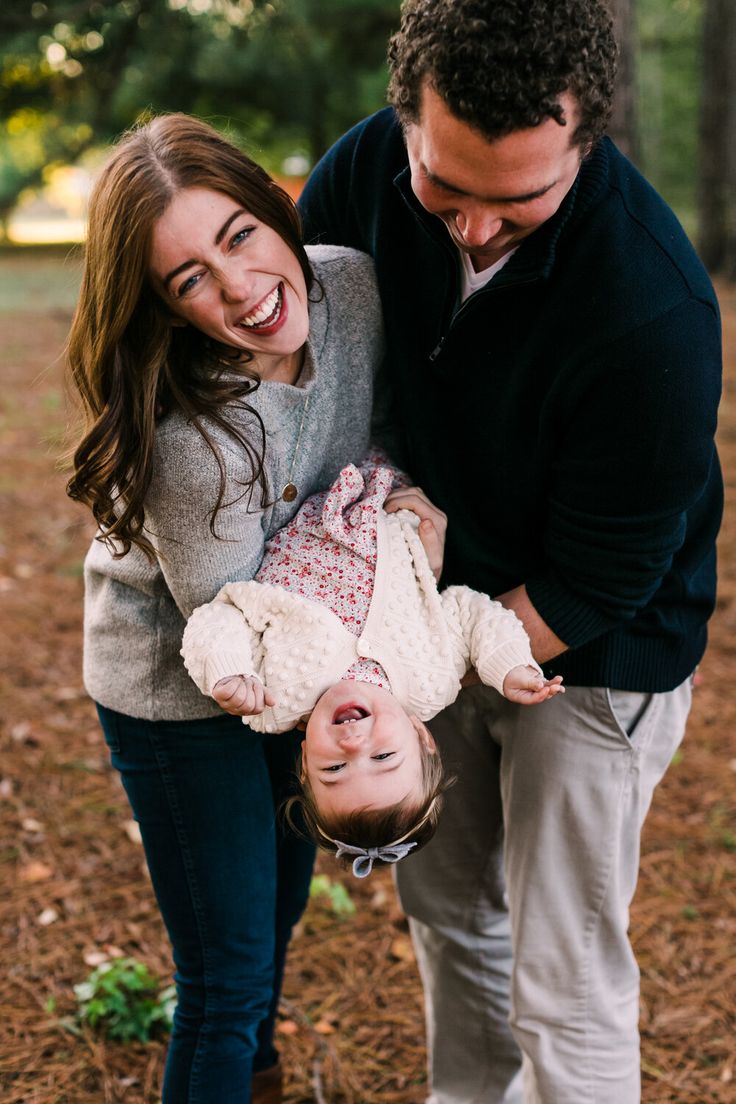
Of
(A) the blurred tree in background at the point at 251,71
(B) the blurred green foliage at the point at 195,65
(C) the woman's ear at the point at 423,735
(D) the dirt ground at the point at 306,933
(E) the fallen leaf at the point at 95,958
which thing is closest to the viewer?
(C) the woman's ear at the point at 423,735

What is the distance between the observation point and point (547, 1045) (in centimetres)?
227

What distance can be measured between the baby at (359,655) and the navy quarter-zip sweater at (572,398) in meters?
0.16

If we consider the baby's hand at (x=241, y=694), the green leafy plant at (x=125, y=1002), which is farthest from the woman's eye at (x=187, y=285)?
the green leafy plant at (x=125, y=1002)

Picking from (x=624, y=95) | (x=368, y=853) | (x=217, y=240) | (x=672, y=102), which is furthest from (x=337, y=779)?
(x=672, y=102)

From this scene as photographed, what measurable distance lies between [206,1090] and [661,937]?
1618mm

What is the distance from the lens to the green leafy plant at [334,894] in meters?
3.39

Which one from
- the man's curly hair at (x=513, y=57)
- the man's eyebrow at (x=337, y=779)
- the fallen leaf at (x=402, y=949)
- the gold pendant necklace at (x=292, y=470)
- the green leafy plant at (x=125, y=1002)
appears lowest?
the fallen leaf at (x=402, y=949)

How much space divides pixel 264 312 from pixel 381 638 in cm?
66

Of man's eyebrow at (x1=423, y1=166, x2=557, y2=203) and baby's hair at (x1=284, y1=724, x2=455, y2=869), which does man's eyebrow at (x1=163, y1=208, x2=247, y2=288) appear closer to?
man's eyebrow at (x1=423, y1=166, x2=557, y2=203)

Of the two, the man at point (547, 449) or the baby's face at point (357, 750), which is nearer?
the man at point (547, 449)

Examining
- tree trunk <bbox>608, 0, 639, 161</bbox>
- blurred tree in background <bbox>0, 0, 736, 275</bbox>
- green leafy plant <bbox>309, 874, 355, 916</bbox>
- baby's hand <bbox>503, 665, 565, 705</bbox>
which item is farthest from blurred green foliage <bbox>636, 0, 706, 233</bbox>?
baby's hand <bbox>503, 665, 565, 705</bbox>

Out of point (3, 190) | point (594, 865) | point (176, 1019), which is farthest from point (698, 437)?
point (3, 190)

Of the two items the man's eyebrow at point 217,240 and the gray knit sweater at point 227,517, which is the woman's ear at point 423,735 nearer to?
the gray knit sweater at point 227,517

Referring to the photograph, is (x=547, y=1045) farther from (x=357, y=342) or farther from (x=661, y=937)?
(x=357, y=342)
